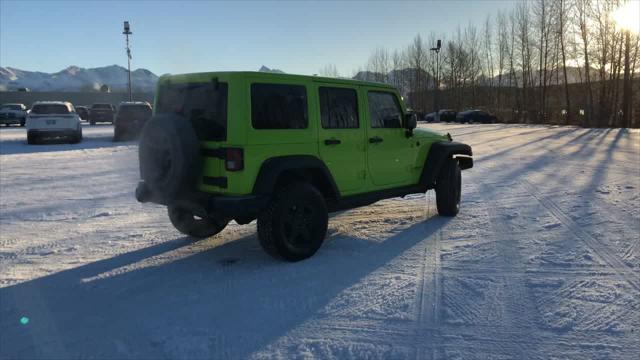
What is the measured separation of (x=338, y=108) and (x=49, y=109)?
18048 millimetres

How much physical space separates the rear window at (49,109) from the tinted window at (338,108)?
700 inches

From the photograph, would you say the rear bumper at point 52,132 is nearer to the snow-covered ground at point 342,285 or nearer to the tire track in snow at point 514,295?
the snow-covered ground at point 342,285

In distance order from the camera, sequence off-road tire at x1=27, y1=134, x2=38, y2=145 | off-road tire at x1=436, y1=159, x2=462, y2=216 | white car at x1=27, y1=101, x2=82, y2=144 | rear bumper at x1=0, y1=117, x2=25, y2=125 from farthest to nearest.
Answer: rear bumper at x1=0, y1=117, x2=25, y2=125 < off-road tire at x1=27, y1=134, x2=38, y2=145 < white car at x1=27, y1=101, x2=82, y2=144 < off-road tire at x1=436, y1=159, x2=462, y2=216

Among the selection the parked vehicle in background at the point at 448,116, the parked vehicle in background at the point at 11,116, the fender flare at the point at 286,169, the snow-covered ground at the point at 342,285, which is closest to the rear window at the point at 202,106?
the fender flare at the point at 286,169

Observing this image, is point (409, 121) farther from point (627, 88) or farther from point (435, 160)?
point (627, 88)

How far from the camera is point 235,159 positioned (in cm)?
491

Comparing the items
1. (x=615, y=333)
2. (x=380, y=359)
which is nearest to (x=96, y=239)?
(x=380, y=359)

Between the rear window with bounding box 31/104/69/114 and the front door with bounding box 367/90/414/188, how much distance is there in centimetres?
1768

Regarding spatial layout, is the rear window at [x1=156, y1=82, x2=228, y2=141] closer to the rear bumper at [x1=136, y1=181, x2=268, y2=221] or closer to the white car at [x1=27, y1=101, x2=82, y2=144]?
the rear bumper at [x1=136, y1=181, x2=268, y2=221]

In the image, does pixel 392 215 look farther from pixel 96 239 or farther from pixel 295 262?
pixel 96 239

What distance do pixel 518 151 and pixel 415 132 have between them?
1241cm

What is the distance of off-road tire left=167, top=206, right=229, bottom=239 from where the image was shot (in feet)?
20.1

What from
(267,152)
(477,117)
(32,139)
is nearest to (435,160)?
(267,152)

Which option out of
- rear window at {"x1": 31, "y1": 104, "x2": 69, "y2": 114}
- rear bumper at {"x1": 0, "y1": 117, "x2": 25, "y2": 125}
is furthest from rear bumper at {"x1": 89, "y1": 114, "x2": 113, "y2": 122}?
rear window at {"x1": 31, "y1": 104, "x2": 69, "y2": 114}
